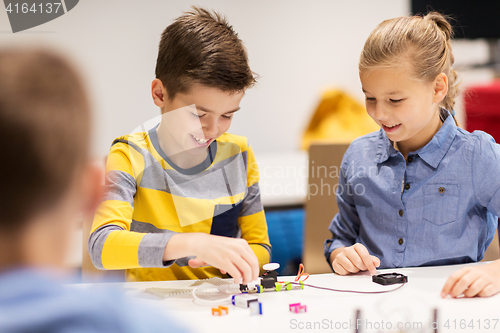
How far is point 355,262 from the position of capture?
865mm

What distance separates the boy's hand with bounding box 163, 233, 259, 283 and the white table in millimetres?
55

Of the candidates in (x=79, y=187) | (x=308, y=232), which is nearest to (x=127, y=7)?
(x=308, y=232)

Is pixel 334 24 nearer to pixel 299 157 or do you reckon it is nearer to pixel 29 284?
pixel 299 157

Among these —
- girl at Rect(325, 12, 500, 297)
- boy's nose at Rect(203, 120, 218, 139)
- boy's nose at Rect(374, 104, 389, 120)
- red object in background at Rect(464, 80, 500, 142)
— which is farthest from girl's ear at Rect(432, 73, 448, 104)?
red object in background at Rect(464, 80, 500, 142)

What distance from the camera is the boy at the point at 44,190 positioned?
29cm

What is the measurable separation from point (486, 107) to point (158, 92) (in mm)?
1972

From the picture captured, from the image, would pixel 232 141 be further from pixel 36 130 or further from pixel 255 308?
pixel 36 130

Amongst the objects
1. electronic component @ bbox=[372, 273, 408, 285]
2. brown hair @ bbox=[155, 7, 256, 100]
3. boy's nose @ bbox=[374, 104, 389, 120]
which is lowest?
electronic component @ bbox=[372, 273, 408, 285]

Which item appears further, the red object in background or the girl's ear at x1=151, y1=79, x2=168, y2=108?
the red object in background

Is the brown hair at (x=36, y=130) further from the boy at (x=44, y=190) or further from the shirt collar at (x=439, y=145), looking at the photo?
the shirt collar at (x=439, y=145)

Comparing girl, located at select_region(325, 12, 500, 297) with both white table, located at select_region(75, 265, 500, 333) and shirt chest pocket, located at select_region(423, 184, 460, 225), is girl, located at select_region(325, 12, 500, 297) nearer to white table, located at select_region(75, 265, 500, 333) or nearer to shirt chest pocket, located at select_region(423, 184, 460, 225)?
shirt chest pocket, located at select_region(423, 184, 460, 225)

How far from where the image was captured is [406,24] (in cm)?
94

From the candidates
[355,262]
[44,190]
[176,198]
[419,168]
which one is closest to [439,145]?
[419,168]

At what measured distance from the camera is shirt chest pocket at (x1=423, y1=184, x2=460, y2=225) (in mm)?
948
